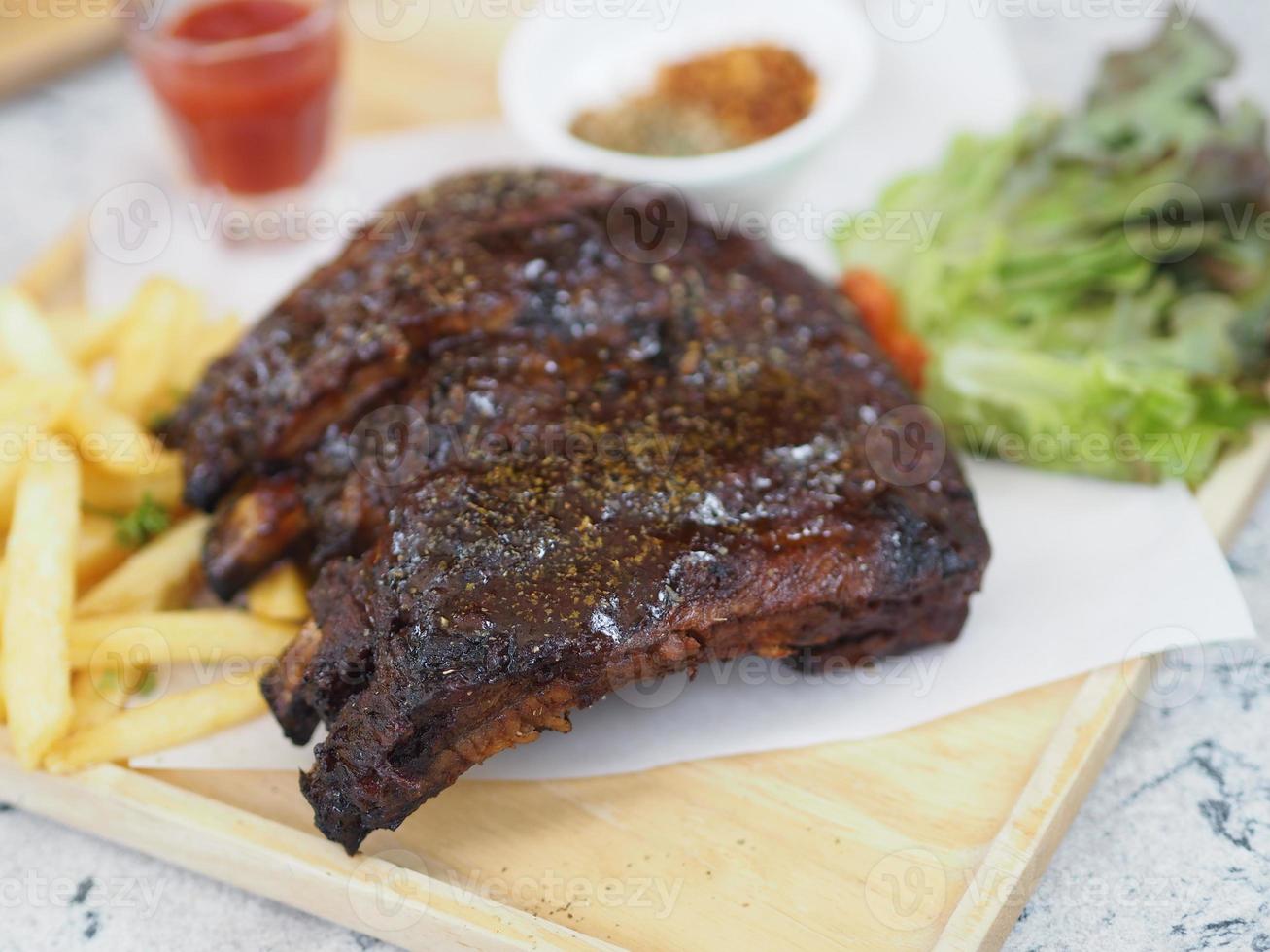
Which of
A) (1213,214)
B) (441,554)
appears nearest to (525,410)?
(441,554)

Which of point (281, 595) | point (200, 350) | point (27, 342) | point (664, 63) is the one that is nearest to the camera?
point (281, 595)

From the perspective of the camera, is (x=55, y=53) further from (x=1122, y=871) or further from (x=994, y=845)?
(x=1122, y=871)

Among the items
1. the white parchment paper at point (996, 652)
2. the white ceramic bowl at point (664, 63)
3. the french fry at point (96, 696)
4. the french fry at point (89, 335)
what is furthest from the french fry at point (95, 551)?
the white ceramic bowl at point (664, 63)

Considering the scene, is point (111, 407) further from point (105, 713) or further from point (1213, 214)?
point (1213, 214)

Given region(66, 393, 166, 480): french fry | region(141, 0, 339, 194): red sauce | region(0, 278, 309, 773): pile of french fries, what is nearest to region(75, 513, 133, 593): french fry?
region(0, 278, 309, 773): pile of french fries

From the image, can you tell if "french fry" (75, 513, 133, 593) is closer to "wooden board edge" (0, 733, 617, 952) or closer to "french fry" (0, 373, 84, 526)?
"french fry" (0, 373, 84, 526)

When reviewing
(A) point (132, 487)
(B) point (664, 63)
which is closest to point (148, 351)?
(A) point (132, 487)
